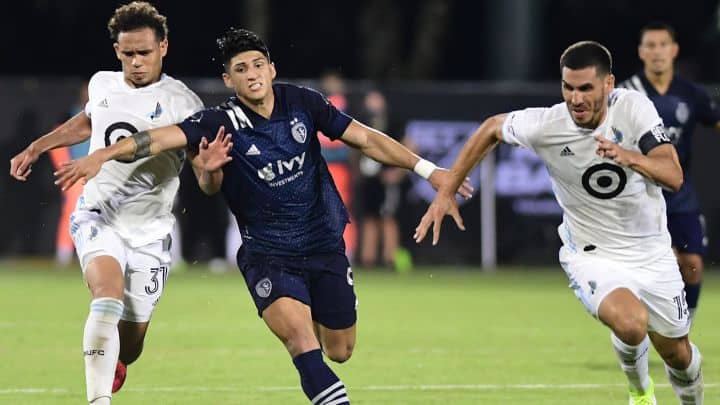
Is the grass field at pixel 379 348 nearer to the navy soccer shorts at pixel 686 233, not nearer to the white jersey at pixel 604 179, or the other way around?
the navy soccer shorts at pixel 686 233

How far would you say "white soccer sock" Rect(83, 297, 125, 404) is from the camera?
8.09m

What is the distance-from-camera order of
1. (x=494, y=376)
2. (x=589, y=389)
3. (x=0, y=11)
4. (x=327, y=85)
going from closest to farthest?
1. (x=589, y=389)
2. (x=494, y=376)
3. (x=327, y=85)
4. (x=0, y=11)

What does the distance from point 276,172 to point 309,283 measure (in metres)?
0.63

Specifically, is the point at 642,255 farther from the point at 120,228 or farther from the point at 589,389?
the point at 120,228

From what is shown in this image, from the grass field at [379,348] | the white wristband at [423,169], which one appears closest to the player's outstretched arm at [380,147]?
the white wristband at [423,169]

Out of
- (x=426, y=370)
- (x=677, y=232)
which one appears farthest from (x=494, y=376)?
(x=677, y=232)

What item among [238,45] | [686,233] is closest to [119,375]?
[238,45]

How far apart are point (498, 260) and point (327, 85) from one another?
3.27 meters

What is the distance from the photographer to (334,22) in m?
29.1

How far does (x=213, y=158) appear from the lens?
791 cm

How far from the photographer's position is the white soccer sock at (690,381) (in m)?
8.38

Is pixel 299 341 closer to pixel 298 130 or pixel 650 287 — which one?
pixel 298 130

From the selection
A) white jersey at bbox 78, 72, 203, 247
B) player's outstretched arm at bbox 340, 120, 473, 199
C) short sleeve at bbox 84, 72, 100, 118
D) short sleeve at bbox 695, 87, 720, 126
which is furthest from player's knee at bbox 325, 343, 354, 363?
short sleeve at bbox 695, 87, 720, 126

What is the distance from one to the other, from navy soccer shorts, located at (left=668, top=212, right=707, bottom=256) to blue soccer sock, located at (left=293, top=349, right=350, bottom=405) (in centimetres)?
458
